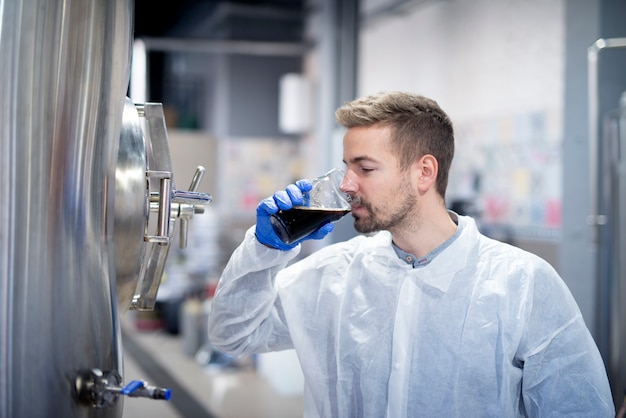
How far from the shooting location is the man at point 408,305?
1282mm

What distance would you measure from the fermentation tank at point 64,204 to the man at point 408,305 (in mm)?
366

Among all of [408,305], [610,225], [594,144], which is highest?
[594,144]

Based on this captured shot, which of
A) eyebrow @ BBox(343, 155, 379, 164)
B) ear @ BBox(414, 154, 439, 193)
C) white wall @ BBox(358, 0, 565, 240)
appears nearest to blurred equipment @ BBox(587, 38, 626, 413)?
white wall @ BBox(358, 0, 565, 240)

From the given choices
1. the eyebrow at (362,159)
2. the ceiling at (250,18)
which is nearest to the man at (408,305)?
the eyebrow at (362,159)

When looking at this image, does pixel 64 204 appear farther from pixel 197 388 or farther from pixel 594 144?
pixel 197 388

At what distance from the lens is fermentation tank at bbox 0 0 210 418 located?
35.2 inches

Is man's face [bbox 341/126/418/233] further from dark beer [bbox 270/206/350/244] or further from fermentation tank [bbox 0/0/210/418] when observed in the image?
fermentation tank [bbox 0/0/210/418]

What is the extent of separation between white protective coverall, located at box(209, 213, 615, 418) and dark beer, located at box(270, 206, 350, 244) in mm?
49

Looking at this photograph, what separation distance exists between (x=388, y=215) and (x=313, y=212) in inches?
6.9

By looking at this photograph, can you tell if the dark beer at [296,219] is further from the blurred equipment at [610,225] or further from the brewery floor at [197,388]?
the brewery floor at [197,388]

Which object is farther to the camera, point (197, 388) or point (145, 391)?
point (197, 388)

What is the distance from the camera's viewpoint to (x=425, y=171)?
4.74ft

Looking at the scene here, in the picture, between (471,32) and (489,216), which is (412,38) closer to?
(471,32)

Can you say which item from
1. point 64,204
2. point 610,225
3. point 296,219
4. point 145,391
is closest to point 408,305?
point 296,219
